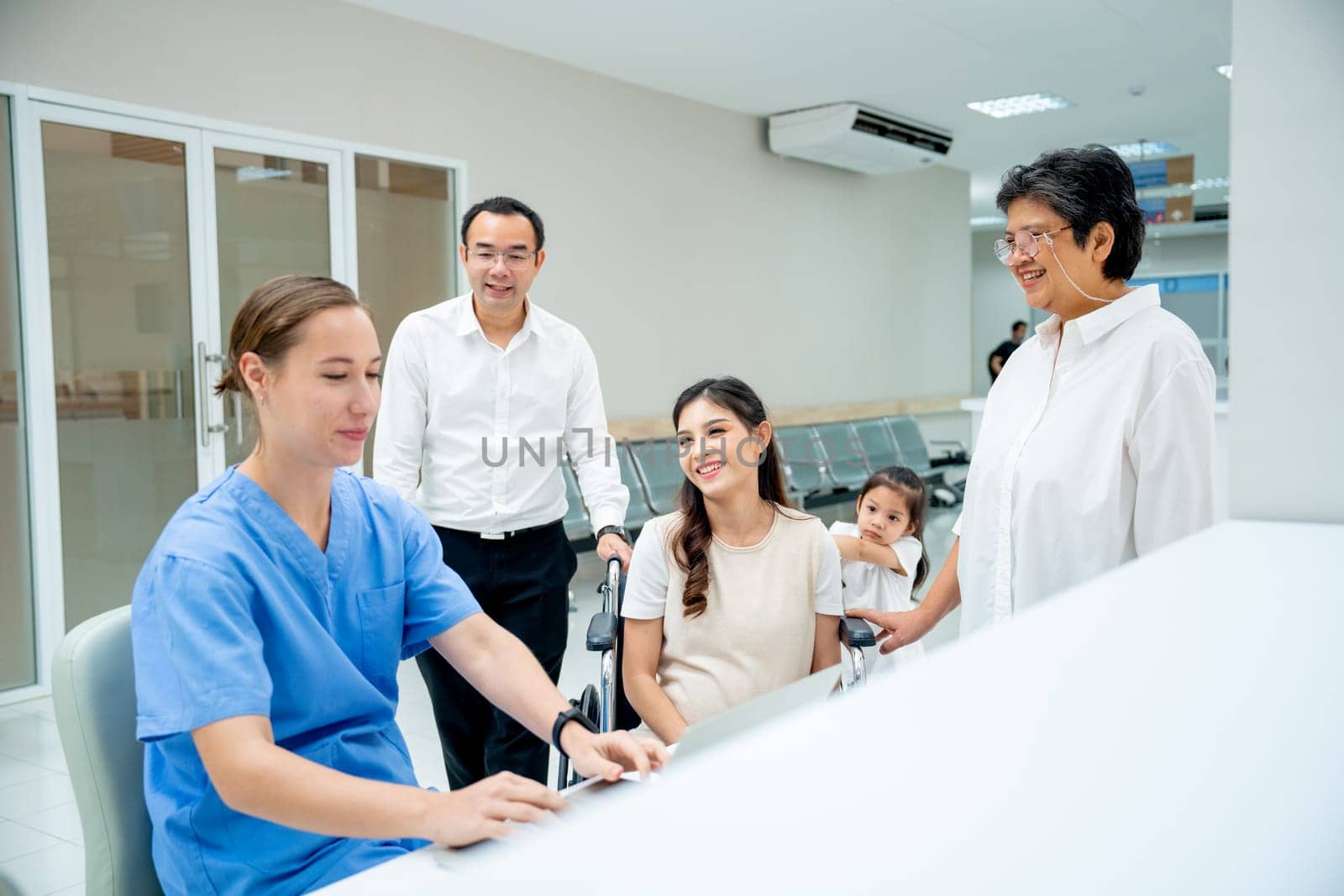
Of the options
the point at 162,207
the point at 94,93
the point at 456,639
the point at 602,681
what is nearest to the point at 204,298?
the point at 162,207

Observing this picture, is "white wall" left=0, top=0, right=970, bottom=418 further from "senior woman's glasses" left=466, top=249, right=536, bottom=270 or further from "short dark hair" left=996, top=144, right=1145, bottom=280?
"short dark hair" left=996, top=144, right=1145, bottom=280

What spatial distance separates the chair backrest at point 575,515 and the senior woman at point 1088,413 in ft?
11.2

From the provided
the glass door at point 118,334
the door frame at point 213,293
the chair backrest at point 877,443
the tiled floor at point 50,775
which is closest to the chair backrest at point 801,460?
the chair backrest at point 877,443

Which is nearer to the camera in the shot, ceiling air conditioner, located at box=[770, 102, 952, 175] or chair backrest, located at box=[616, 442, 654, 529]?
chair backrest, located at box=[616, 442, 654, 529]

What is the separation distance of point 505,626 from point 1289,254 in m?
1.92

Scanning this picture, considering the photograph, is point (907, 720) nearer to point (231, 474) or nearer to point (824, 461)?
point (231, 474)

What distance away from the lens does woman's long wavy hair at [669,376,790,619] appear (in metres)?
2.02

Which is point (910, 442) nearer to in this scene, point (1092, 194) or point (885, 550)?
point (885, 550)

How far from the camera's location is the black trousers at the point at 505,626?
2.39 m

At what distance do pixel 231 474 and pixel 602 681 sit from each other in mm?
1092

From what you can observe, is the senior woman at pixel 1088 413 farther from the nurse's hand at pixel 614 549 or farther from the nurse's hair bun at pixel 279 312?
the nurse's hair bun at pixel 279 312

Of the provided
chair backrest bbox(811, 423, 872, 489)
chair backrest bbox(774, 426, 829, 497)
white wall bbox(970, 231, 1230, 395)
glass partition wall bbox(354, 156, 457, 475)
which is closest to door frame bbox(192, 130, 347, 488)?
glass partition wall bbox(354, 156, 457, 475)

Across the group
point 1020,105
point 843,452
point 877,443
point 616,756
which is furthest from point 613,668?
point 1020,105

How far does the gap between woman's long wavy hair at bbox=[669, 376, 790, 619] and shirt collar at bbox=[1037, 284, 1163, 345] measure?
70 cm
